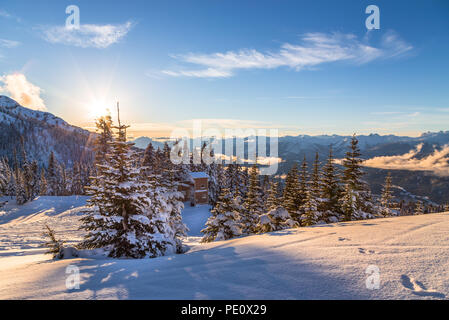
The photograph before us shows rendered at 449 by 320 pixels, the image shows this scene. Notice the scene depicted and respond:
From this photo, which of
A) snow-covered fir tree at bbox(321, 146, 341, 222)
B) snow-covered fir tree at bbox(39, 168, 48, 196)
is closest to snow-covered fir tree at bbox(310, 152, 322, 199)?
snow-covered fir tree at bbox(321, 146, 341, 222)

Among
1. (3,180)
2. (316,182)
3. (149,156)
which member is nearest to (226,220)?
(316,182)

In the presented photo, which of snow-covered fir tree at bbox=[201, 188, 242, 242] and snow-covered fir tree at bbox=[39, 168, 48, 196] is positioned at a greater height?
snow-covered fir tree at bbox=[201, 188, 242, 242]

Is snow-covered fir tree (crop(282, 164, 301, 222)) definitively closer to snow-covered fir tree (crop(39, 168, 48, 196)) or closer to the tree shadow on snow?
the tree shadow on snow

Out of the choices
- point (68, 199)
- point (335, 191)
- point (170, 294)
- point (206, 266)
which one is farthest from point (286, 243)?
point (68, 199)

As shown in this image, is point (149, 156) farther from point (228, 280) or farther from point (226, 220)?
point (228, 280)

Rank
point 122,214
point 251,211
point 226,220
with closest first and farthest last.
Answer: point 122,214 → point 226,220 → point 251,211

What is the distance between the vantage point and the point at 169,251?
10266 millimetres

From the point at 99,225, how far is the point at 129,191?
197 cm

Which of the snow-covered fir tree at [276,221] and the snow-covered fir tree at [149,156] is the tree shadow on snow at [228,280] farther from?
the snow-covered fir tree at [149,156]

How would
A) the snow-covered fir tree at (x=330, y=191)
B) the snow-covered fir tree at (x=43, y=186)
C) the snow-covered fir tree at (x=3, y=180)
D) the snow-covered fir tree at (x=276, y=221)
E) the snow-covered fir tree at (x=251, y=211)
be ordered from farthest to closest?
1. the snow-covered fir tree at (x=43, y=186)
2. the snow-covered fir tree at (x=3, y=180)
3. the snow-covered fir tree at (x=251, y=211)
4. the snow-covered fir tree at (x=330, y=191)
5. the snow-covered fir tree at (x=276, y=221)

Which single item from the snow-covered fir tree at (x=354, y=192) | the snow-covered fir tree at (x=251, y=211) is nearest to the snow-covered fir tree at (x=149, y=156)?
the snow-covered fir tree at (x=251, y=211)

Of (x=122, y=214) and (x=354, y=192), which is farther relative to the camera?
(x=354, y=192)

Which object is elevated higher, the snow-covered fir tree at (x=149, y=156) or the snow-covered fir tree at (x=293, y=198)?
the snow-covered fir tree at (x=149, y=156)
